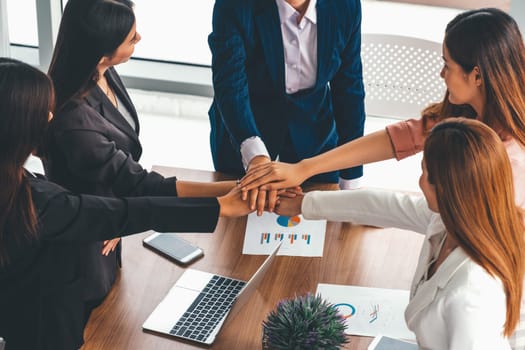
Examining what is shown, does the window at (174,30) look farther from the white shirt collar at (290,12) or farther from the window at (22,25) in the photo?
the white shirt collar at (290,12)

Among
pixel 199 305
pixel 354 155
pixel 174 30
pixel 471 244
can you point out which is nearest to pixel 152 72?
pixel 174 30

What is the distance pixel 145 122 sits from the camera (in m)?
4.88

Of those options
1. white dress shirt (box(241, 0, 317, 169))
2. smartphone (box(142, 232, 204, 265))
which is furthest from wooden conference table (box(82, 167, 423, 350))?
white dress shirt (box(241, 0, 317, 169))

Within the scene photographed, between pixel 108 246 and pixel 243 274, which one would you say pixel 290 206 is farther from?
pixel 108 246

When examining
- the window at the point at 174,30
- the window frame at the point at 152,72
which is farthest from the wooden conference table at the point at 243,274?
the window at the point at 174,30

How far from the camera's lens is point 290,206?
95.6 inches

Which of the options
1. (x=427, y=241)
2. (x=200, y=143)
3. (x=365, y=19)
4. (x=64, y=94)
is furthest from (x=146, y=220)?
(x=365, y=19)

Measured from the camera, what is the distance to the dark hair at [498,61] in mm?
2035

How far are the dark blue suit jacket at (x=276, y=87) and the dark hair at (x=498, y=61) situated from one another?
0.57m

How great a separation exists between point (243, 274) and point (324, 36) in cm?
84

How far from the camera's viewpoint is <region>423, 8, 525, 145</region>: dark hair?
6.68 ft

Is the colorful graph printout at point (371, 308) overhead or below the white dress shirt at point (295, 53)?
below

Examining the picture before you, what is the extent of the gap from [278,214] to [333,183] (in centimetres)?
31

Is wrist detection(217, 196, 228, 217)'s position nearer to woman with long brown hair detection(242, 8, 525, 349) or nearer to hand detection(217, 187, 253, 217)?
hand detection(217, 187, 253, 217)
